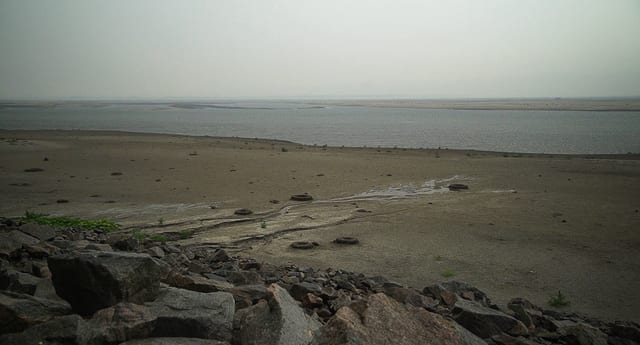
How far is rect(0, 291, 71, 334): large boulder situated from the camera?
3781 mm

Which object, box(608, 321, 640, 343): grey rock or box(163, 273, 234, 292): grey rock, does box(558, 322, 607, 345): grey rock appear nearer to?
box(608, 321, 640, 343): grey rock

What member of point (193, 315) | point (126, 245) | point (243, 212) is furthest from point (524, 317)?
point (243, 212)

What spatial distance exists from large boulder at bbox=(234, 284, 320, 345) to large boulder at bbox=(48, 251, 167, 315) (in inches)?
42.8

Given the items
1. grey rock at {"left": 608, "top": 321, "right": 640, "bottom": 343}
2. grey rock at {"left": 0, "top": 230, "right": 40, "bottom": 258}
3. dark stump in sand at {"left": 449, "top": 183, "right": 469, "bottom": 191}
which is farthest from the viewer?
dark stump in sand at {"left": 449, "top": 183, "right": 469, "bottom": 191}

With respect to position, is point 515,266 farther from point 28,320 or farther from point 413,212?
point 28,320

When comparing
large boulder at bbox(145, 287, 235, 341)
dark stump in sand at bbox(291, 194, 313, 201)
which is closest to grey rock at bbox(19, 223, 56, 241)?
large boulder at bbox(145, 287, 235, 341)

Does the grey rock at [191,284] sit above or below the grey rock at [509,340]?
above

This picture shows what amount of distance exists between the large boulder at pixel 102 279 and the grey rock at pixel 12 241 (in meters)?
2.64

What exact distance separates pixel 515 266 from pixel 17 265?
914 cm

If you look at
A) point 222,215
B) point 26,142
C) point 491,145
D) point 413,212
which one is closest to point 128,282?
point 222,215

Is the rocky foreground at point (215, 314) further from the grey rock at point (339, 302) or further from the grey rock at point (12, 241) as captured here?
the grey rock at point (12, 241)

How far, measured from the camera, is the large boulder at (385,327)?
11.6ft

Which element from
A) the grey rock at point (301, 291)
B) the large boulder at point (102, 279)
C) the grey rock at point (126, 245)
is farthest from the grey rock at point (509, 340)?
the grey rock at point (126, 245)

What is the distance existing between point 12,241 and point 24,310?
11.9ft
